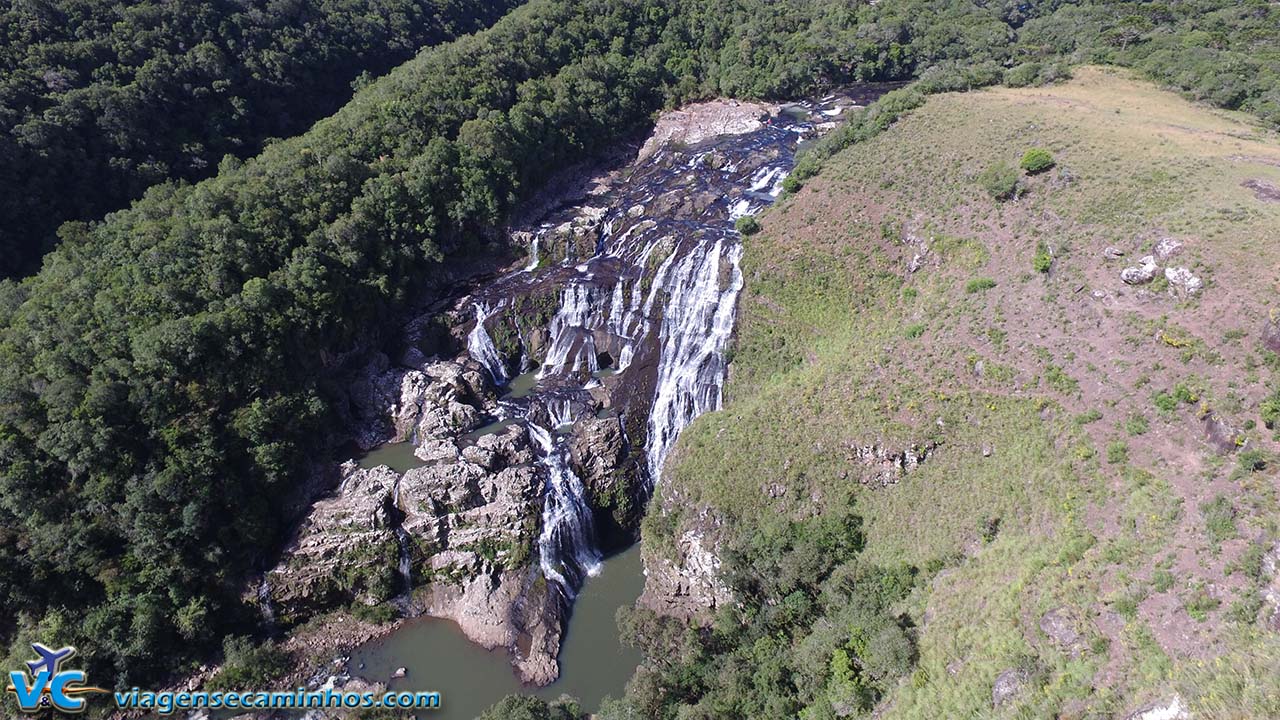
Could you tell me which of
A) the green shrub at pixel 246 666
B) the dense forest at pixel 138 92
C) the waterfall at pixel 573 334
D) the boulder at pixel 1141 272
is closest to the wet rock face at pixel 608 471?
the waterfall at pixel 573 334

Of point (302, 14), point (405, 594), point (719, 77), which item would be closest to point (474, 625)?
point (405, 594)

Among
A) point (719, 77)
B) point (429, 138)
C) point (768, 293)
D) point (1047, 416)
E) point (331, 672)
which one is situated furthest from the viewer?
point (719, 77)

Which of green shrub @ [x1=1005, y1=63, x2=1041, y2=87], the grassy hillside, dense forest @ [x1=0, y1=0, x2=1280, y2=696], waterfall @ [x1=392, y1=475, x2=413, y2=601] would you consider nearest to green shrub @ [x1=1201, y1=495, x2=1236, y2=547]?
the grassy hillside

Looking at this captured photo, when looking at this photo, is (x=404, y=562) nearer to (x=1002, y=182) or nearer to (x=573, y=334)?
(x=573, y=334)

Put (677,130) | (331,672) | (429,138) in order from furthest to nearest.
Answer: (677,130), (429,138), (331,672)

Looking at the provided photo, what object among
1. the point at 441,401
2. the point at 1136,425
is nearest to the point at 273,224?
the point at 441,401

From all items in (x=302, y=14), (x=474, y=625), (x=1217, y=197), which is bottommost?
(x=474, y=625)

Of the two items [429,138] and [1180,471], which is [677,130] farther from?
[1180,471]

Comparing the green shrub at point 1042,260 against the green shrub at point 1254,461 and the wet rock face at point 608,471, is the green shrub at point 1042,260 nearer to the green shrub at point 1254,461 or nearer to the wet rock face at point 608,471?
the green shrub at point 1254,461
